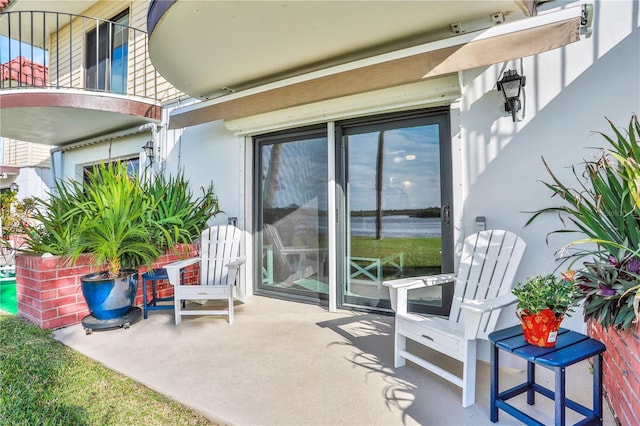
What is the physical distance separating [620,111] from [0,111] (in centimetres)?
759

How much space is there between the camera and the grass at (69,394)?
6.63 ft

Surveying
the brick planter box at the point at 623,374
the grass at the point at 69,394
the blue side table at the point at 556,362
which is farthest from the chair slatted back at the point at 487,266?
the grass at the point at 69,394

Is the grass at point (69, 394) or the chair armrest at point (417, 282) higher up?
the chair armrest at point (417, 282)

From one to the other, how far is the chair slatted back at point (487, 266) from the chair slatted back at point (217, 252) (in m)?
2.54

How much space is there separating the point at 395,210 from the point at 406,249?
0.45 m

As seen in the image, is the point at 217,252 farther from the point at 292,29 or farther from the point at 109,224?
the point at 292,29

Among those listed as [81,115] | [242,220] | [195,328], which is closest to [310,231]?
[242,220]

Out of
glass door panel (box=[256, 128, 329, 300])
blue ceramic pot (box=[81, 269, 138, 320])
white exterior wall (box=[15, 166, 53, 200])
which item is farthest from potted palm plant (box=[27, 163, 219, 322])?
white exterior wall (box=[15, 166, 53, 200])

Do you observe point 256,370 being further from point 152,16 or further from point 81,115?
point 81,115

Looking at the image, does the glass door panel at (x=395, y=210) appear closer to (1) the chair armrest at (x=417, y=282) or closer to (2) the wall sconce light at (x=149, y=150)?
(1) the chair armrest at (x=417, y=282)

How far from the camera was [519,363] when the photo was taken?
8.53ft

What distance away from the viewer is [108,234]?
354 cm

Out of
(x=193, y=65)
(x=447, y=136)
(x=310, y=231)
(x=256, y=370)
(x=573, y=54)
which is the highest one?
(x=193, y=65)

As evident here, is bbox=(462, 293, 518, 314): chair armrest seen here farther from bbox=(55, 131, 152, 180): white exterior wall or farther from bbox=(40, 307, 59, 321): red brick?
bbox=(55, 131, 152, 180): white exterior wall
